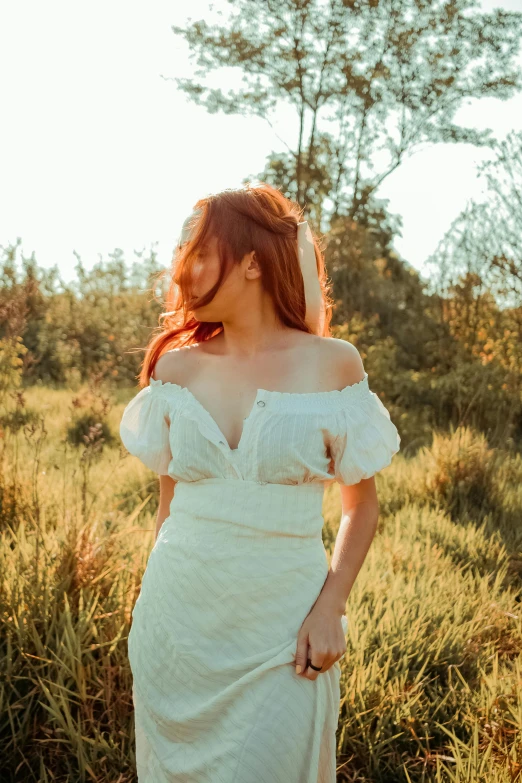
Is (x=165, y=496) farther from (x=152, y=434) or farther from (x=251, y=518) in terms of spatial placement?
(x=251, y=518)

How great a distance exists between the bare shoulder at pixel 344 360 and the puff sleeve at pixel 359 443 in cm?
5

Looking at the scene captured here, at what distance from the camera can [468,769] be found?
2.24 m

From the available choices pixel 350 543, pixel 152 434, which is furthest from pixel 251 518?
pixel 152 434

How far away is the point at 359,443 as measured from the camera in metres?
1.75

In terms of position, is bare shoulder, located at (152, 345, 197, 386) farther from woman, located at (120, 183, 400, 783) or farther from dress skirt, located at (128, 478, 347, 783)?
dress skirt, located at (128, 478, 347, 783)

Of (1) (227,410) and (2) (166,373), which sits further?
(2) (166,373)

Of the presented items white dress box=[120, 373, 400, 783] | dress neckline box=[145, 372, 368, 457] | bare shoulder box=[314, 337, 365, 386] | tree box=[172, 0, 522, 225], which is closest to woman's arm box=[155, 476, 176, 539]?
white dress box=[120, 373, 400, 783]

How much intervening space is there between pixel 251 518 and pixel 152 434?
1.36ft

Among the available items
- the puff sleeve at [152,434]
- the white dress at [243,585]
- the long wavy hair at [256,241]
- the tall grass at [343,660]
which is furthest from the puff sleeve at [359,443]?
the tall grass at [343,660]

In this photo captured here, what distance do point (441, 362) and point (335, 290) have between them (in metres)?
2.51

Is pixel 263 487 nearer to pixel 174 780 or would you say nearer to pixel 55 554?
pixel 174 780

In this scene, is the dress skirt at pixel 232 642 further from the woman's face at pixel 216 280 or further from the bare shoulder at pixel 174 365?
the woman's face at pixel 216 280

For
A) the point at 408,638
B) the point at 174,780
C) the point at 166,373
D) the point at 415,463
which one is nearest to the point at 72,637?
the point at 174,780

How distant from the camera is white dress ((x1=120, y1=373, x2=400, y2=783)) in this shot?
1.59 m
